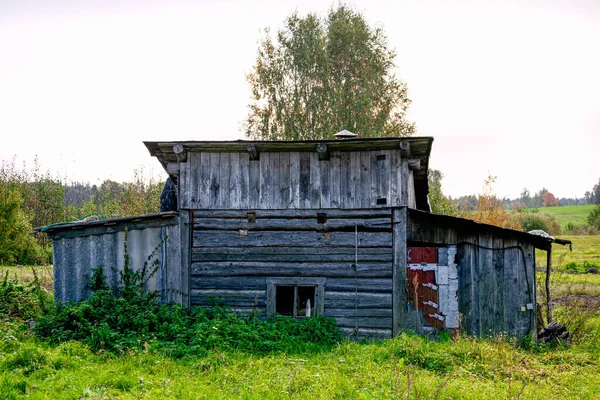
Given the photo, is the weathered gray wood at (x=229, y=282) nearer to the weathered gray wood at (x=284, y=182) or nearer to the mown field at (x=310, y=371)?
the weathered gray wood at (x=284, y=182)

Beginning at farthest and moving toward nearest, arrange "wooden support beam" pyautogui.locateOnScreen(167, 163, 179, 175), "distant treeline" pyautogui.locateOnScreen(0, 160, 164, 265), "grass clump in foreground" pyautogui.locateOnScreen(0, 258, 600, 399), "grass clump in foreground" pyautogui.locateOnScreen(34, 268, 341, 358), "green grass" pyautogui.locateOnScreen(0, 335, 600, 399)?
1. "distant treeline" pyautogui.locateOnScreen(0, 160, 164, 265)
2. "wooden support beam" pyautogui.locateOnScreen(167, 163, 179, 175)
3. "grass clump in foreground" pyautogui.locateOnScreen(34, 268, 341, 358)
4. "grass clump in foreground" pyautogui.locateOnScreen(0, 258, 600, 399)
5. "green grass" pyautogui.locateOnScreen(0, 335, 600, 399)

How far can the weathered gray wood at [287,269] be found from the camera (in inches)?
421

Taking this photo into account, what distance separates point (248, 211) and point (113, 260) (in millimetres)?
3158

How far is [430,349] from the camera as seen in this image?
9.22m

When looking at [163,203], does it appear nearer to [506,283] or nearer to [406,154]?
[406,154]

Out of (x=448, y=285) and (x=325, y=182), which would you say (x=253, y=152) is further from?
(x=448, y=285)

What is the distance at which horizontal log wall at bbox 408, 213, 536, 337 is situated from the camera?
421 inches

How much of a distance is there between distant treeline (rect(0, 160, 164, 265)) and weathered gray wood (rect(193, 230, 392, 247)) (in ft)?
29.0

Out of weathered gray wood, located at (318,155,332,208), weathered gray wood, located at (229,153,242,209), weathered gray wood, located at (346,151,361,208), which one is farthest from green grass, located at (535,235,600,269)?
weathered gray wood, located at (229,153,242,209)

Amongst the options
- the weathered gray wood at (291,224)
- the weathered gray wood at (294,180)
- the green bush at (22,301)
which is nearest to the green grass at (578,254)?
the weathered gray wood at (291,224)

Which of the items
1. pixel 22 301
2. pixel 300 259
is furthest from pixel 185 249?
pixel 22 301

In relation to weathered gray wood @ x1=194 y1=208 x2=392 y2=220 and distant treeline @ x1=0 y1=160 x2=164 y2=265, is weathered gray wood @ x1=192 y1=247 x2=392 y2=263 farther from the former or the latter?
distant treeline @ x1=0 y1=160 x2=164 y2=265

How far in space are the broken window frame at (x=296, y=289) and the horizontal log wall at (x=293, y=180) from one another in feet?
5.37

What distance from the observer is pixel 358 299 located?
1068 cm
